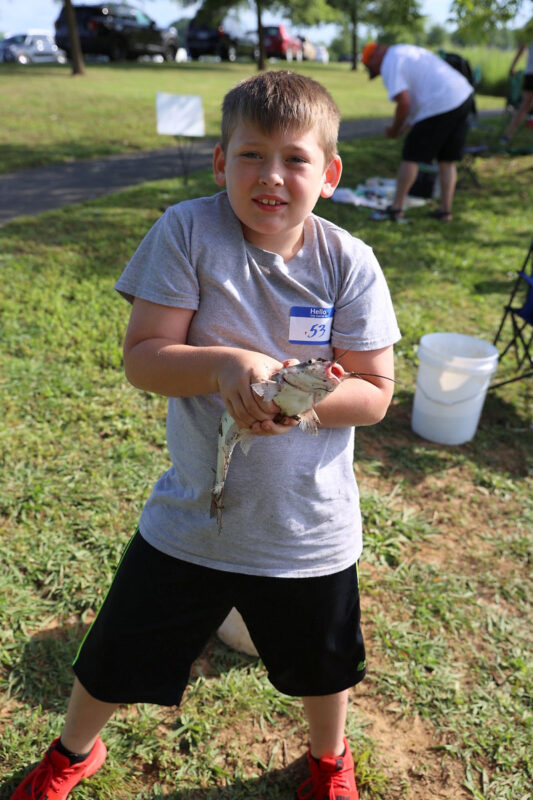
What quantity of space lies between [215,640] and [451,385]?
192 cm

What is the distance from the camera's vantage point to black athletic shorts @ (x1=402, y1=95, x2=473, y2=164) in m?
6.94

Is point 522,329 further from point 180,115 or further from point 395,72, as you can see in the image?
point 180,115

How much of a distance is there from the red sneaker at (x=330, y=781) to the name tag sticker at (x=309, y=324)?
122 centimetres

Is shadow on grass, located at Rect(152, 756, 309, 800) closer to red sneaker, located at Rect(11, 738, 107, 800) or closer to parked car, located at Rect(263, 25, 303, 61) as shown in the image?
red sneaker, located at Rect(11, 738, 107, 800)

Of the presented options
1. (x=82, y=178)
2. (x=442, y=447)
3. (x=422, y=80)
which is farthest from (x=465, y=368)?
(x=82, y=178)

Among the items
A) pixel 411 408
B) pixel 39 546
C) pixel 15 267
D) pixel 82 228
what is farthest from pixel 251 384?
pixel 82 228

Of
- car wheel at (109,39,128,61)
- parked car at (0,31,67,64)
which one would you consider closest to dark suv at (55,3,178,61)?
car wheel at (109,39,128,61)

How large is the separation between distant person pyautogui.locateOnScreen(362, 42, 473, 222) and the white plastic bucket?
402 centimetres

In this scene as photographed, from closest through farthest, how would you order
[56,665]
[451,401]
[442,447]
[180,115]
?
[56,665]
[451,401]
[442,447]
[180,115]

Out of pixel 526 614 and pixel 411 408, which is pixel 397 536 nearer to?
pixel 526 614

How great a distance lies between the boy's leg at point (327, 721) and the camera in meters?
1.69

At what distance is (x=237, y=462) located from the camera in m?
1.46

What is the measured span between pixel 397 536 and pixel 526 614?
0.62 m

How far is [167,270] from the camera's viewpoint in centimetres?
142
